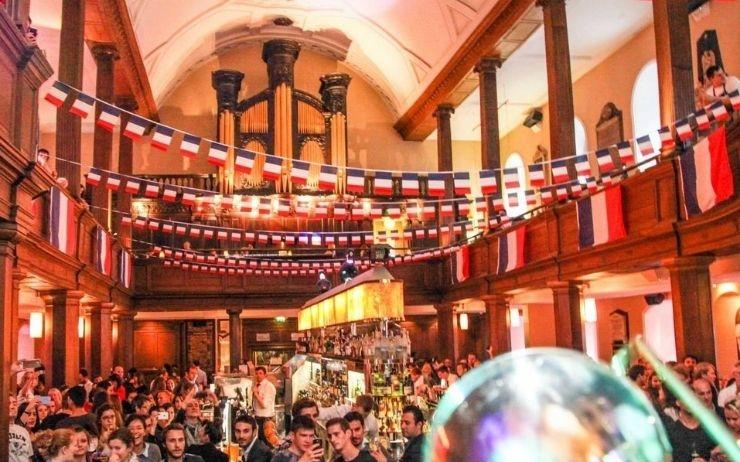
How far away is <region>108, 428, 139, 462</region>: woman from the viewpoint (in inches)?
237

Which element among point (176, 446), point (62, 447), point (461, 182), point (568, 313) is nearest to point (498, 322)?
A: point (568, 313)

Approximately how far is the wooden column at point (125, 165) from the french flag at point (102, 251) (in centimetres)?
339

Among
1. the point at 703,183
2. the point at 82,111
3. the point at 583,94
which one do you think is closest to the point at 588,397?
the point at 703,183

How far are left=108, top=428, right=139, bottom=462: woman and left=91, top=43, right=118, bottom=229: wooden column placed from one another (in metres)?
11.6

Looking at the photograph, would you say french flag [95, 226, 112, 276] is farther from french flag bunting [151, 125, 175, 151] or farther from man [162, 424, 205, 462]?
man [162, 424, 205, 462]

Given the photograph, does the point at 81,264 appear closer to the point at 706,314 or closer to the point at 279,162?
the point at 279,162

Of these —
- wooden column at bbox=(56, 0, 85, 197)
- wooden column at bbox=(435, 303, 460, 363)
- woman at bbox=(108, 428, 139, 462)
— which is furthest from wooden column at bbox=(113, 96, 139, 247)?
woman at bbox=(108, 428, 139, 462)

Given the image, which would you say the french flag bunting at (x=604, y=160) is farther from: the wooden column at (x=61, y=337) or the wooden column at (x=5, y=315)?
the wooden column at (x=61, y=337)

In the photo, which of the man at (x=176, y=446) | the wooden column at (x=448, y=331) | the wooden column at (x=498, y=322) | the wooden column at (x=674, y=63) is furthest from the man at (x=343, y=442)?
the wooden column at (x=448, y=331)

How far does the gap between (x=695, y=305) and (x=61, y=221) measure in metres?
9.20

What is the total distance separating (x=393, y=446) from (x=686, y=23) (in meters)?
8.10

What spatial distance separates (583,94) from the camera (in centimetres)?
2258

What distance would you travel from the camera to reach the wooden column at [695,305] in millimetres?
10828

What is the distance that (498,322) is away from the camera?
18719 mm
